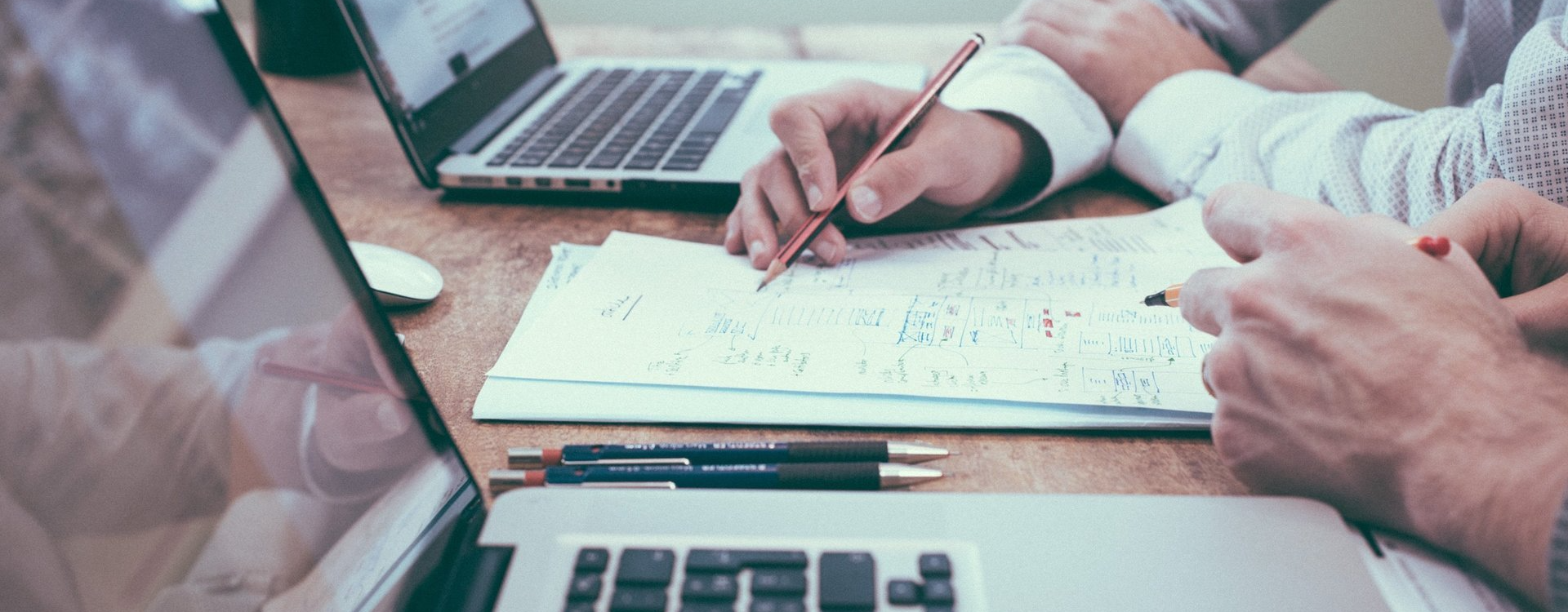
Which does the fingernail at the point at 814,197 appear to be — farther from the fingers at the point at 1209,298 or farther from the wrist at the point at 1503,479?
the wrist at the point at 1503,479

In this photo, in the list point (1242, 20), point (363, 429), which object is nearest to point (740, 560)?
point (363, 429)

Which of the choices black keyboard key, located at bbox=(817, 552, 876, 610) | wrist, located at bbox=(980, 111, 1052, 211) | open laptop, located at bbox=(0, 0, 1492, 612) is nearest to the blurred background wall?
wrist, located at bbox=(980, 111, 1052, 211)

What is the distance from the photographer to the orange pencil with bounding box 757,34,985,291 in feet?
1.89

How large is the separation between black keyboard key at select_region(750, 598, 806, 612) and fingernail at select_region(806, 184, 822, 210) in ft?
1.12

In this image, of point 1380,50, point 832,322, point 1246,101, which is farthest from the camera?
point 1380,50

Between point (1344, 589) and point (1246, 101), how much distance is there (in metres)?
0.49

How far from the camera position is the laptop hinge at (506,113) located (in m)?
0.76

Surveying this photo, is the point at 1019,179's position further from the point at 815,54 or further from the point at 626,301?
the point at 815,54

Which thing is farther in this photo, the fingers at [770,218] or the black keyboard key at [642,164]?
the black keyboard key at [642,164]

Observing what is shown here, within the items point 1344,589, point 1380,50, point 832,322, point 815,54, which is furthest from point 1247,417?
point 1380,50

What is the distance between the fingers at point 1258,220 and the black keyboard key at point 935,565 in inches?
8.7

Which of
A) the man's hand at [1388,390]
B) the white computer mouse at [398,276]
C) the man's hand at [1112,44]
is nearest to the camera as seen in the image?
the man's hand at [1388,390]

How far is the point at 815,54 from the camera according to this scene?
1.13m

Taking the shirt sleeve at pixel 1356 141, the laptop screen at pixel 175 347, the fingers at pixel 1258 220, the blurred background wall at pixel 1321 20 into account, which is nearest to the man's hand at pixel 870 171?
the shirt sleeve at pixel 1356 141
